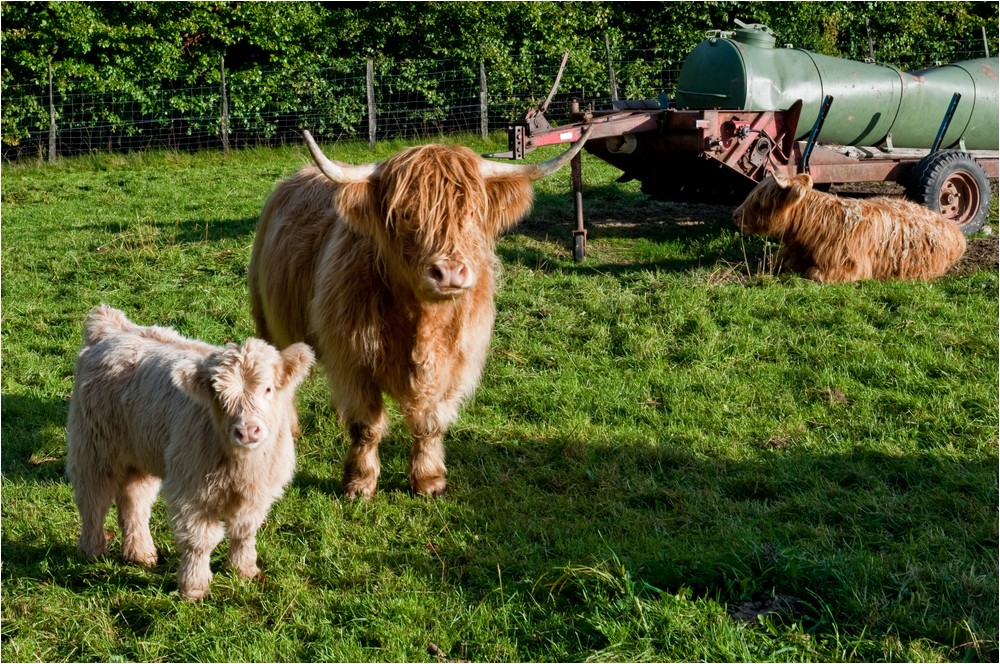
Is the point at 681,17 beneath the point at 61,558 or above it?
above

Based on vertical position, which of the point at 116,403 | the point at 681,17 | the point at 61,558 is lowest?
the point at 61,558

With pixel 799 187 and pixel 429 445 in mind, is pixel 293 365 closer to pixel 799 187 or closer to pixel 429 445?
pixel 429 445

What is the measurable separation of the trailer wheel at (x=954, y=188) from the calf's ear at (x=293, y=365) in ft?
26.2

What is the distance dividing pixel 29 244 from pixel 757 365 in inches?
305

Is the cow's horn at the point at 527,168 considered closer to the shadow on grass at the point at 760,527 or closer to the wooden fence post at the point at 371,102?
the shadow on grass at the point at 760,527

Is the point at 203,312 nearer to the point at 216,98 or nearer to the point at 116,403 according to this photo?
the point at 116,403

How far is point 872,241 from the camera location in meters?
8.62

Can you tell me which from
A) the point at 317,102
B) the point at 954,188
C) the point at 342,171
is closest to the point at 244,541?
the point at 342,171

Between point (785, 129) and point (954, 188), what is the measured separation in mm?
1988

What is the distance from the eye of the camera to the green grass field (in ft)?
11.8

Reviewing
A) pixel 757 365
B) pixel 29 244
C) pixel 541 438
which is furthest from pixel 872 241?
pixel 29 244

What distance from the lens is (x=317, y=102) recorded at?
1731cm

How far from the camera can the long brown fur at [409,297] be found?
14.7 ft

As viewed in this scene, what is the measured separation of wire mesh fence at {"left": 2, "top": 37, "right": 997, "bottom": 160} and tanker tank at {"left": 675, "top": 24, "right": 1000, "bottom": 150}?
638 cm
